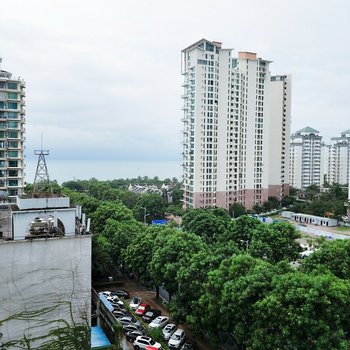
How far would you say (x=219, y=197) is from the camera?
36.1 m

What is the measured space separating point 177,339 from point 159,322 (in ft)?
5.02

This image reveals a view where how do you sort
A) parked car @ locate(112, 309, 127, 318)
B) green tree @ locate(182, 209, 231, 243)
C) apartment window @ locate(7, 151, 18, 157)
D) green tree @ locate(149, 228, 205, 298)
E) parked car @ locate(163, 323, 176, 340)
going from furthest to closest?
apartment window @ locate(7, 151, 18, 157) → green tree @ locate(182, 209, 231, 243) → parked car @ locate(112, 309, 127, 318) → green tree @ locate(149, 228, 205, 298) → parked car @ locate(163, 323, 176, 340)

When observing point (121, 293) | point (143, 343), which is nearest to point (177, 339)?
point (143, 343)

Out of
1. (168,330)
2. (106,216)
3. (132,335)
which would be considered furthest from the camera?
(106,216)

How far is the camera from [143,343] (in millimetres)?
11281

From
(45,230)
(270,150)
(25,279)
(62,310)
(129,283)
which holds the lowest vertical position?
(129,283)

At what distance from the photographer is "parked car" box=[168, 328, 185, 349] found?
11523 millimetres

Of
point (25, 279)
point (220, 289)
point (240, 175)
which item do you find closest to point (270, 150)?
point (240, 175)

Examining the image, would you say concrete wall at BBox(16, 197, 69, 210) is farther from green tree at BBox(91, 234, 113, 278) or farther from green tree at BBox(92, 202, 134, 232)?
green tree at BBox(92, 202, 134, 232)

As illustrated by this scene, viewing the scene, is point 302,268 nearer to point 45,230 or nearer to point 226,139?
point 45,230

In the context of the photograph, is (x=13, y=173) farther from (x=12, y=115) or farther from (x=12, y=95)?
(x=12, y=95)

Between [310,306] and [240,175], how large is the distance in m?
30.0

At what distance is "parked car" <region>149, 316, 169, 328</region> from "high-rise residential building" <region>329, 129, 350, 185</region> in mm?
53985

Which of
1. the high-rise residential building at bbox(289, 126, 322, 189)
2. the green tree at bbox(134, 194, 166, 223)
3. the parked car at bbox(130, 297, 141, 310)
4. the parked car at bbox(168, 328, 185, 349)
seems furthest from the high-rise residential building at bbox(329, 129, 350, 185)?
the parked car at bbox(168, 328, 185, 349)
